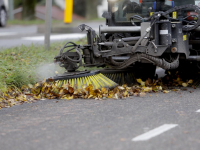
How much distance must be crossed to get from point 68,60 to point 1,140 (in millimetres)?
3063

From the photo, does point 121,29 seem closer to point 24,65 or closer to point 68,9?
point 24,65

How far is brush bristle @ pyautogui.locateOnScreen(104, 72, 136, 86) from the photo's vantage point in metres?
8.11

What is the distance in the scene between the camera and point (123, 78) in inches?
324

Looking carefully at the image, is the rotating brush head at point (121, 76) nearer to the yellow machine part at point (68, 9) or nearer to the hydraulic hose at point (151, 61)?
the hydraulic hose at point (151, 61)

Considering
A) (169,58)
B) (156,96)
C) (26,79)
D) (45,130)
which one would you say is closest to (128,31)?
(169,58)

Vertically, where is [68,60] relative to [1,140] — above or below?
above

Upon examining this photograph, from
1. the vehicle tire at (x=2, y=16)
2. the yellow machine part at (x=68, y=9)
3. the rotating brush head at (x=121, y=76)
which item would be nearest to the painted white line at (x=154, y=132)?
the rotating brush head at (x=121, y=76)

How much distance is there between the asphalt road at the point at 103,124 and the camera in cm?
453

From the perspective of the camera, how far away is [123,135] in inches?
189

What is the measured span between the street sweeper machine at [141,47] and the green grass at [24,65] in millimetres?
736

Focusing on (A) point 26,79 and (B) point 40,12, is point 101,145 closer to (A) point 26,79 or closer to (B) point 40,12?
(A) point 26,79

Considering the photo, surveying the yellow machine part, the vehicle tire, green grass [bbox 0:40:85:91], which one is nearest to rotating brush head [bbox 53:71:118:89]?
green grass [bbox 0:40:85:91]

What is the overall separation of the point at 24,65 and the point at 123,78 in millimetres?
2074

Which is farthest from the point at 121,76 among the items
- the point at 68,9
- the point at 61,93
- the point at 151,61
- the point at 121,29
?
the point at 68,9
